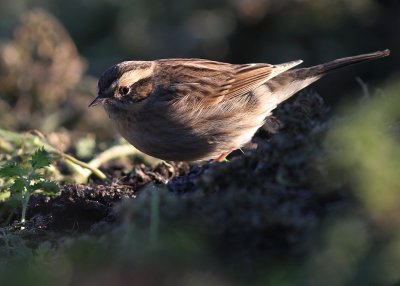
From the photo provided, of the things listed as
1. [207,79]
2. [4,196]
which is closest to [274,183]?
[4,196]

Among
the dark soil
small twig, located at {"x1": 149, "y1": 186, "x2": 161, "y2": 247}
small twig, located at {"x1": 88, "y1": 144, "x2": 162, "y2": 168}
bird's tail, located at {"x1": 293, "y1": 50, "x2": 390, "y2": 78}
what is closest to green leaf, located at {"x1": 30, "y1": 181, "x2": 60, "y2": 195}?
the dark soil

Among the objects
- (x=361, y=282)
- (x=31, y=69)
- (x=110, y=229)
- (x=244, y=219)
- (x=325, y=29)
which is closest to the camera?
(x=361, y=282)

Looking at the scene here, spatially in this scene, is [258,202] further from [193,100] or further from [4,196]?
[193,100]

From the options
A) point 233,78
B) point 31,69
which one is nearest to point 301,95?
point 233,78

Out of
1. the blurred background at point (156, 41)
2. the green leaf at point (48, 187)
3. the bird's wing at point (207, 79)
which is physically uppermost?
the blurred background at point (156, 41)

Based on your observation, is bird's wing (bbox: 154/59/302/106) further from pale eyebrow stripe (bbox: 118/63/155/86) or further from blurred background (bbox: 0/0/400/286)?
blurred background (bbox: 0/0/400/286)

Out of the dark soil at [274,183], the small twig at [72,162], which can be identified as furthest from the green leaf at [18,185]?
the small twig at [72,162]

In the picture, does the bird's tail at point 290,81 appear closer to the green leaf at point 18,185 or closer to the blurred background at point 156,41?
the blurred background at point 156,41

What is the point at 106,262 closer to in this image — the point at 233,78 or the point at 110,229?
the point at 110,229
